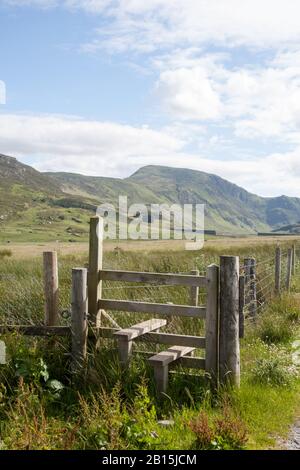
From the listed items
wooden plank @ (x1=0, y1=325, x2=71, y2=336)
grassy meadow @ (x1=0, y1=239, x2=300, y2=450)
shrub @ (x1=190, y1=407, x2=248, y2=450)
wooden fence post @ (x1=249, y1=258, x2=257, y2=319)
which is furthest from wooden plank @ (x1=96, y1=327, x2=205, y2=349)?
wooden fence post @ (x1=249, y1=258, x2=257, y2=319)

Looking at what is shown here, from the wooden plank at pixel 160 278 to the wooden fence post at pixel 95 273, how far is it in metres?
0.11

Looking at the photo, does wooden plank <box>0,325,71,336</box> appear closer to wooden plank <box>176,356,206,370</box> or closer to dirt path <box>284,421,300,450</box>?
wooden plank <box>176,356,206,370</box>

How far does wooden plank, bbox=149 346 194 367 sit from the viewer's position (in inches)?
246

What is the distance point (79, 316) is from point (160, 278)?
3.90 feet

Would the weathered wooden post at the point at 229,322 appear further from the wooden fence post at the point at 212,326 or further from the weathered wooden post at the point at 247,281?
the weathered wooden post at the point at 247,281

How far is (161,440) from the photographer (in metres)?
5.04

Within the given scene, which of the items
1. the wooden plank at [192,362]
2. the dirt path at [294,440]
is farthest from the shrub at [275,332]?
the dirt path at [294,440]

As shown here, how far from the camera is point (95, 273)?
7531mm

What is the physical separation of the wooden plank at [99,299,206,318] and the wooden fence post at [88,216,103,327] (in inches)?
4.4

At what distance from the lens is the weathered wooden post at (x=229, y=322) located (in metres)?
6.37

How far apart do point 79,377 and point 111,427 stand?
6.30 ft

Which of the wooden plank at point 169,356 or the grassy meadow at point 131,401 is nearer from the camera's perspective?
the grassy meadow at point 131,401
